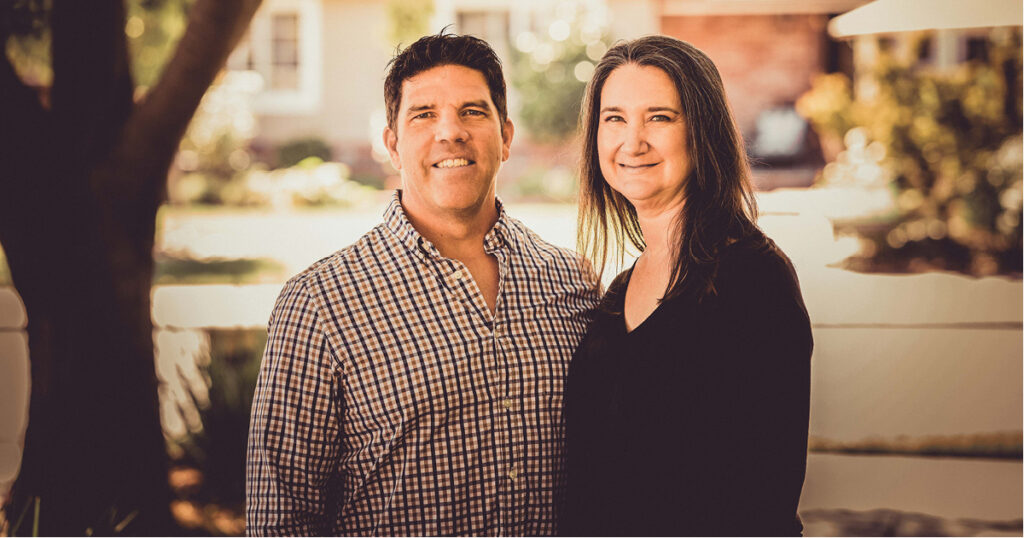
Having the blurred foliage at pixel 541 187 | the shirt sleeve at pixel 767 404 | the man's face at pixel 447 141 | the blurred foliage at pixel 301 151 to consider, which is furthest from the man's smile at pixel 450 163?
the blurred foliage at pixel 301 151

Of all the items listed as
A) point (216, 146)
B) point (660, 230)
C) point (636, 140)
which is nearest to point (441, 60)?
point (636, 140)

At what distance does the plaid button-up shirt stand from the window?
16545mm

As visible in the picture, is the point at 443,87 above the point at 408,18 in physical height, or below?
below

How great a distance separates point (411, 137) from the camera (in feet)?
8.06

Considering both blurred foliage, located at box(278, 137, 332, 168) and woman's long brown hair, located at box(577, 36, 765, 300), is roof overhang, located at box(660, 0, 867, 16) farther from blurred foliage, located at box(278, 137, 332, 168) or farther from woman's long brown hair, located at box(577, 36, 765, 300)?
woman's long brown hair, located at box(577, 36, 765, 300)

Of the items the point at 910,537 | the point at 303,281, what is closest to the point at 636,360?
the point at 303,281

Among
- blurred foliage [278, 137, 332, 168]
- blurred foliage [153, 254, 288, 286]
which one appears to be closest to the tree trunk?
blurred foliage [153, 254, 288, 286]

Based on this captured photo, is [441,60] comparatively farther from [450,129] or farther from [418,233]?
[418,233]

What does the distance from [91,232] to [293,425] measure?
77.3 inches

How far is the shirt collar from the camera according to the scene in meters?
2.40

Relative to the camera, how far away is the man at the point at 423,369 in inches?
87.0

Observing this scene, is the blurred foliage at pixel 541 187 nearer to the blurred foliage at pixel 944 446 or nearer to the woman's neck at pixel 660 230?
the blurred foliage at pixel 944 446

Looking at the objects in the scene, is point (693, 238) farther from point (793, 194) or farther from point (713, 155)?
point (793, 194)

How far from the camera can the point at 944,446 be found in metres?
5.41
